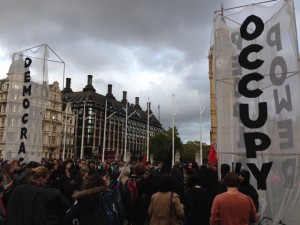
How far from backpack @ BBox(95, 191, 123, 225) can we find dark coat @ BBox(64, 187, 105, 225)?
72mm

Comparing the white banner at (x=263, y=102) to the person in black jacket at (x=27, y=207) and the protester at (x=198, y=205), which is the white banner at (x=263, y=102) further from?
the person in black jacket at (x=27, y=207)

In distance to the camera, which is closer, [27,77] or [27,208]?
[27,208]

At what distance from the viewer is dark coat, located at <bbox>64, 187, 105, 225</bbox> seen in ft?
15.4

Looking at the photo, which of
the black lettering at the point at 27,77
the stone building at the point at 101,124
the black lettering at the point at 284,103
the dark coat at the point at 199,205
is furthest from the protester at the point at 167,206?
the stone building at the point at 101,124

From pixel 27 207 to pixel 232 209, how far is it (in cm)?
293

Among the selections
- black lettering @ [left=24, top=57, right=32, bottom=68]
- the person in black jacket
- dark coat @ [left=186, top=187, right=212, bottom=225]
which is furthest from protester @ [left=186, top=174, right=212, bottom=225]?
black lettering @ [left=24, top=57, right=32, bottom=68]

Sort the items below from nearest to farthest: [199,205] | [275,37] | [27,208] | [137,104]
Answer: [27,208] < [199,205] < [275,37] < [137,104]

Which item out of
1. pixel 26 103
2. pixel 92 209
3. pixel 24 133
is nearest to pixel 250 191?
pixel 92 209

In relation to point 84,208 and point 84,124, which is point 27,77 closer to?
point 84,208

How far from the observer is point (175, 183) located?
5914 mm

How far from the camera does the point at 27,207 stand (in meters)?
4.59

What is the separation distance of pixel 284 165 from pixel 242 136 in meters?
1.16

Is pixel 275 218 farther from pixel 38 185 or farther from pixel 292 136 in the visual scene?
pixel 38 185

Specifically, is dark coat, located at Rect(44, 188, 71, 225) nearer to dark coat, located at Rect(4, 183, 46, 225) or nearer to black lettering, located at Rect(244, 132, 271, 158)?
dark coat, located at Rect(4, 183, 46, 225)
